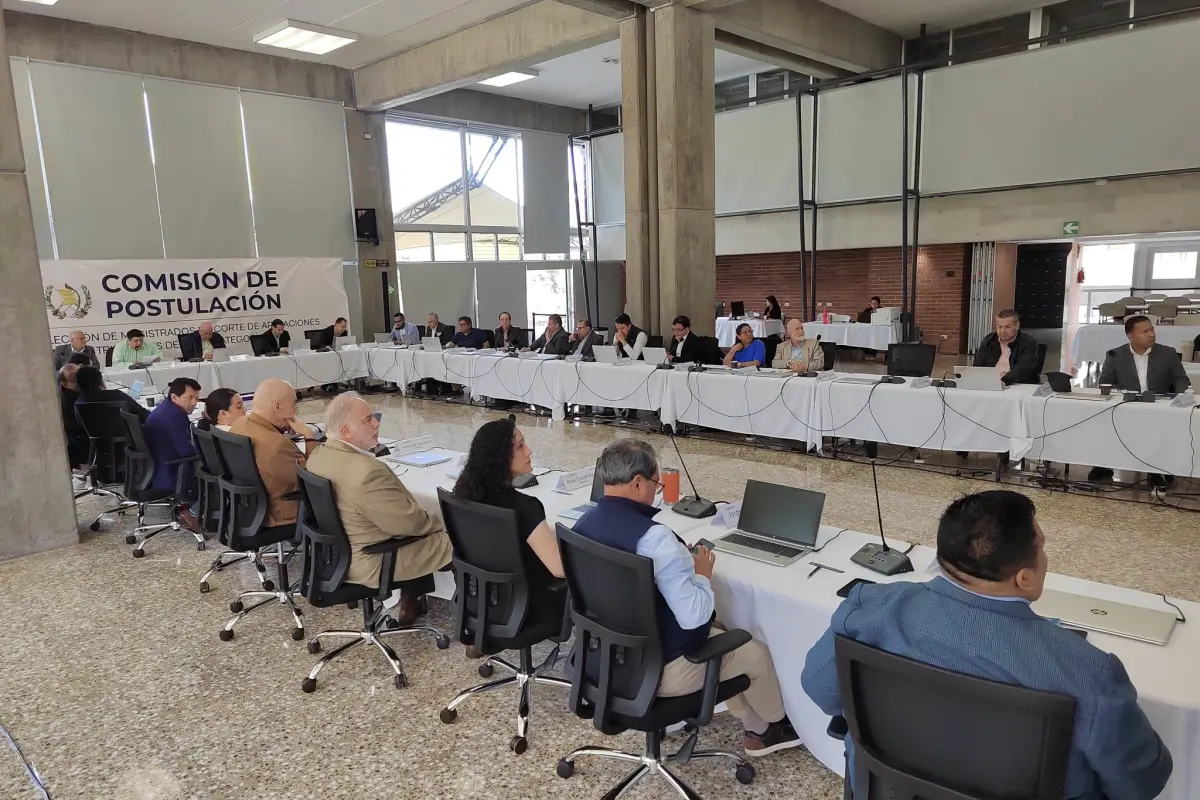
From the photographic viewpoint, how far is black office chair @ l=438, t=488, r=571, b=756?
2.22 meters

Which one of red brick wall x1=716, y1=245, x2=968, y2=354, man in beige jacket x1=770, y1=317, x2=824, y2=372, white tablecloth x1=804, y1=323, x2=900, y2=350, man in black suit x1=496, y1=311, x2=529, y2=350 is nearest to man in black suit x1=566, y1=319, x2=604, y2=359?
man in black suit x1=496, y1=311, x2=529, y2=350

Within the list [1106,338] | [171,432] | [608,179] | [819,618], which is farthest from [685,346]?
[608,179]

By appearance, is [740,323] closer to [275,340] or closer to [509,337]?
[509,337]

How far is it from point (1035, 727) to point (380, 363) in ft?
30.5

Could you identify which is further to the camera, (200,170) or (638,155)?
(200,170)

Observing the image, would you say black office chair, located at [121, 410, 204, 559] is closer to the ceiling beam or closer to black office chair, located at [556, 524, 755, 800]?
black office chair, located at [556, 524, 755, 800]

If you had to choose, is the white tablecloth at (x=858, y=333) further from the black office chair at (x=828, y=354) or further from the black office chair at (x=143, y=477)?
the black office chair at (x=143, y=477)

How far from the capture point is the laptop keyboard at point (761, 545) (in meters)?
2.29

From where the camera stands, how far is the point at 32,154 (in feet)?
29.3

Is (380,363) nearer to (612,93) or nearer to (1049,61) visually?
(612,93)

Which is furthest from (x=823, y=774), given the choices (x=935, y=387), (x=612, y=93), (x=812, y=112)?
(x=612, y=93)

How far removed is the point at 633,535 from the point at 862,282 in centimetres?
1266

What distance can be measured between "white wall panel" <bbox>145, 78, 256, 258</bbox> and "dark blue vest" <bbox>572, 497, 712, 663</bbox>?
1051 centimetres

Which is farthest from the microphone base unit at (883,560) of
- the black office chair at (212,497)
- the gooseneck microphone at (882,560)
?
the black office chair at (212,497)
